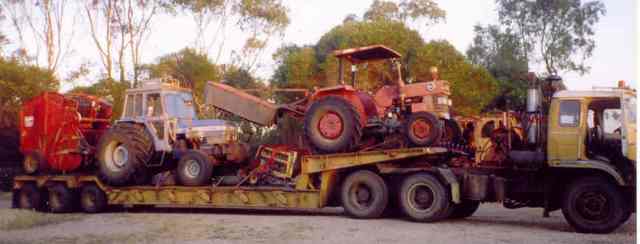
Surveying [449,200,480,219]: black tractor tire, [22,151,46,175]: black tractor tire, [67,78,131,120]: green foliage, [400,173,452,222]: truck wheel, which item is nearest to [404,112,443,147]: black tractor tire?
[400,173,452,222]: truck wheel

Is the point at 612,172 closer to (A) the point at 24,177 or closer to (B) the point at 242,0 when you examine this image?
(A) the point at 24,177

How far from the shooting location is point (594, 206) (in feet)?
38.8

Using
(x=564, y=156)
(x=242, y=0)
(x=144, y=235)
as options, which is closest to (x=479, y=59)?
(x=242, y=0)

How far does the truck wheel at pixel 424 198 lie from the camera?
13.5m

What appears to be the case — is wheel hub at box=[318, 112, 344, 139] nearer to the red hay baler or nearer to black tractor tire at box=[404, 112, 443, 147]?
black tractor tire at box=[404, 112, 443, 147]

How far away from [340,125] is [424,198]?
7.28ft

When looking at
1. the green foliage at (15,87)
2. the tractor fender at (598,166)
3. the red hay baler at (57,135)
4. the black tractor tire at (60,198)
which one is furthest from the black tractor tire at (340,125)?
the green foliage at (15,87)

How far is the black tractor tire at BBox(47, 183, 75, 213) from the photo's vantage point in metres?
17.7

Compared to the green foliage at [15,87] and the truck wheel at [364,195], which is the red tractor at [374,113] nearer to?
the truck wheel at [364,195]

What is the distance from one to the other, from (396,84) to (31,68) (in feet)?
64.3

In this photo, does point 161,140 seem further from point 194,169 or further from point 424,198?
point 424,198

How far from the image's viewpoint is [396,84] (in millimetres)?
14805

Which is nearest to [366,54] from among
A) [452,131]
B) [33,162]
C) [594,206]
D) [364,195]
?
[452,131]

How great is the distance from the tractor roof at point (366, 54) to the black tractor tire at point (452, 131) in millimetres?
1794
